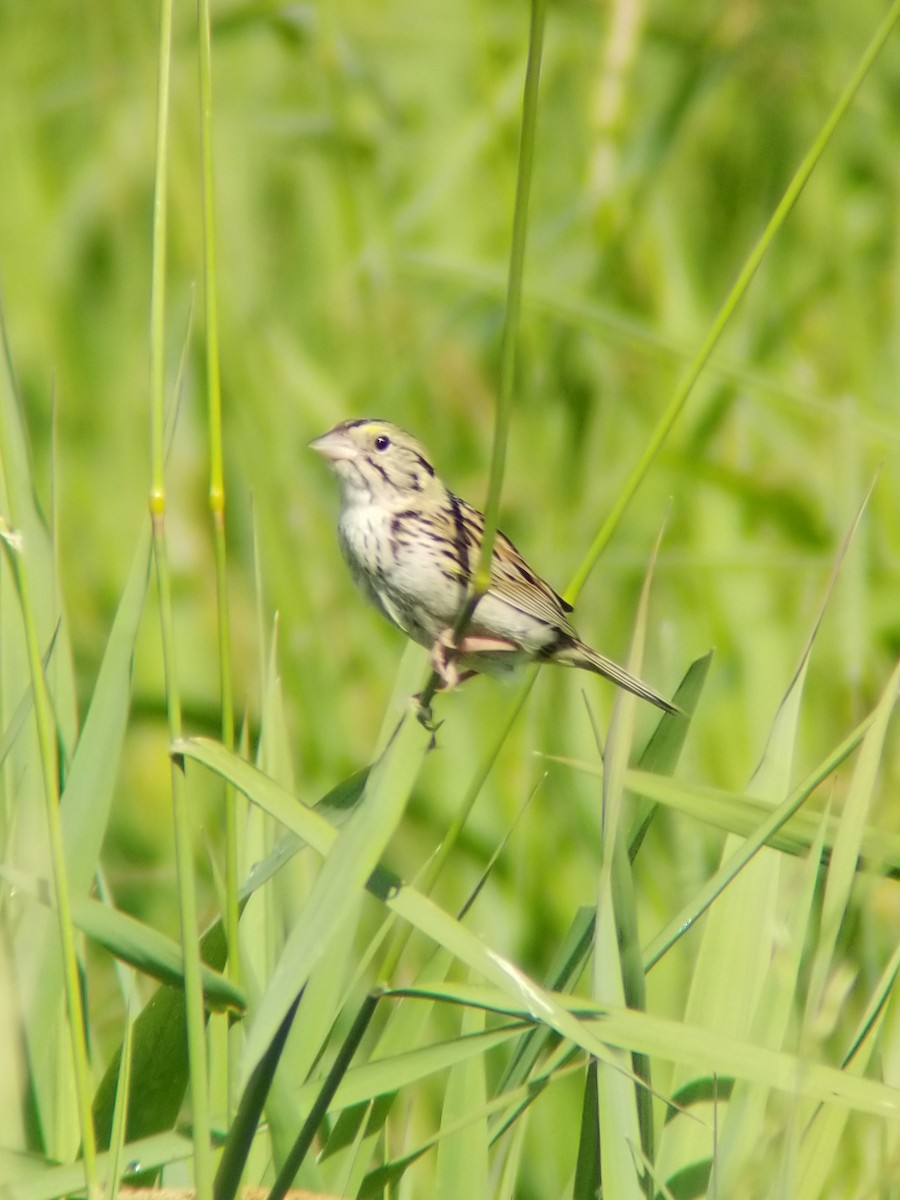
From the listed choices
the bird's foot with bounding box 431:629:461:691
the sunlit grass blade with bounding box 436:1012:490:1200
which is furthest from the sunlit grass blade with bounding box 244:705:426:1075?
the sunlit grass blade with bounding box 436:1012:490:1200

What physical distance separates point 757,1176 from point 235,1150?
735 mm

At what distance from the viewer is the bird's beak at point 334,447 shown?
10.1ft

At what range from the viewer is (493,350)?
539 cm

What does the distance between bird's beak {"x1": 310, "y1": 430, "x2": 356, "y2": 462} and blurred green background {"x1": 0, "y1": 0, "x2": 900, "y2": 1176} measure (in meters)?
0.45

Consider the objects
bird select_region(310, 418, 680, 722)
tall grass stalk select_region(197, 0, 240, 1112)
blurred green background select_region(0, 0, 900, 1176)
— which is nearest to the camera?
tall grass stalk select_region(197, 0, 240, 1112)

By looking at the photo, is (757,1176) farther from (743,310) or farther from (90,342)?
(90,342)

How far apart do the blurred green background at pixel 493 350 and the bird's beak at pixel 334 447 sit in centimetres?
45

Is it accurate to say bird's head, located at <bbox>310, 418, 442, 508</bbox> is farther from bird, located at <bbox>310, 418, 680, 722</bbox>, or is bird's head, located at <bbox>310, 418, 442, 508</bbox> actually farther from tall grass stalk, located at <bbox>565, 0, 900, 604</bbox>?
tall grass stalk, located at <bbox>565, 0, 900, 604</bbox>

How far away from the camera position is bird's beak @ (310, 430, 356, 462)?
3.07m

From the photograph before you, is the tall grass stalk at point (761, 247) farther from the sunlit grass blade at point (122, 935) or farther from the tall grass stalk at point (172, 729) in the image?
the sunlit grass blade at point (122, 935)

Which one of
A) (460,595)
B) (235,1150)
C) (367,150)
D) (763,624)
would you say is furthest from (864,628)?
(235,1150)

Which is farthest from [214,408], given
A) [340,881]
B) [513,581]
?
[513,581]

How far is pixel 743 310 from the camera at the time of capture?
15.2 ft

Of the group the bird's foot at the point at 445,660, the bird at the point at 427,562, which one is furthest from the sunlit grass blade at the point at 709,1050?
the bird at the point at 427,562
